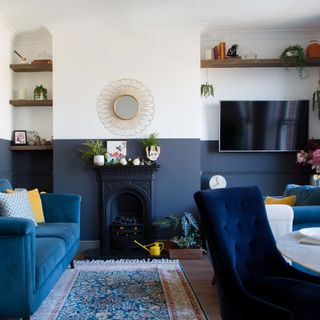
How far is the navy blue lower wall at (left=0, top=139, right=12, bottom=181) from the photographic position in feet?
14.8

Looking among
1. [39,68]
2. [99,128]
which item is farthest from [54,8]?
[99,128]

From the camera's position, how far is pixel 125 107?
4.51m

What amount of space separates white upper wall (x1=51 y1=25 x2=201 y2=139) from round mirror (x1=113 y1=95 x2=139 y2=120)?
27cm

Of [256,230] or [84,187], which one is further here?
[84,187]

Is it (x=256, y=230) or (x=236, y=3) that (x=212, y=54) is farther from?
(x=256, y=230)

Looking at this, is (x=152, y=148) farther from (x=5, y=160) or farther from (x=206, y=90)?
(x=5, y=160)

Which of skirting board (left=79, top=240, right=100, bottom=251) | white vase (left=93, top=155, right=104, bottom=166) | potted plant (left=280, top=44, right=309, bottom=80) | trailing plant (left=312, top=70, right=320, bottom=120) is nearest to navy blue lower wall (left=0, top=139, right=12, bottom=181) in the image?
white vase (left=93, top=155, right=104, bottom=166)

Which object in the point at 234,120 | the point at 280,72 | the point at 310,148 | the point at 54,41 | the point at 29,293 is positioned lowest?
the point at 29,293

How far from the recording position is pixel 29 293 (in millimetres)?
2066

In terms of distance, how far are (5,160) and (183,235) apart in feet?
8.51

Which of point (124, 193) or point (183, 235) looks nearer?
point (183, 235)

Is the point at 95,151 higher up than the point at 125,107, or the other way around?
the point at 125,107

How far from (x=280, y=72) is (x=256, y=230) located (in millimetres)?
3645

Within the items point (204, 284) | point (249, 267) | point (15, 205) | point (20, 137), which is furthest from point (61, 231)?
point (20, 137)
